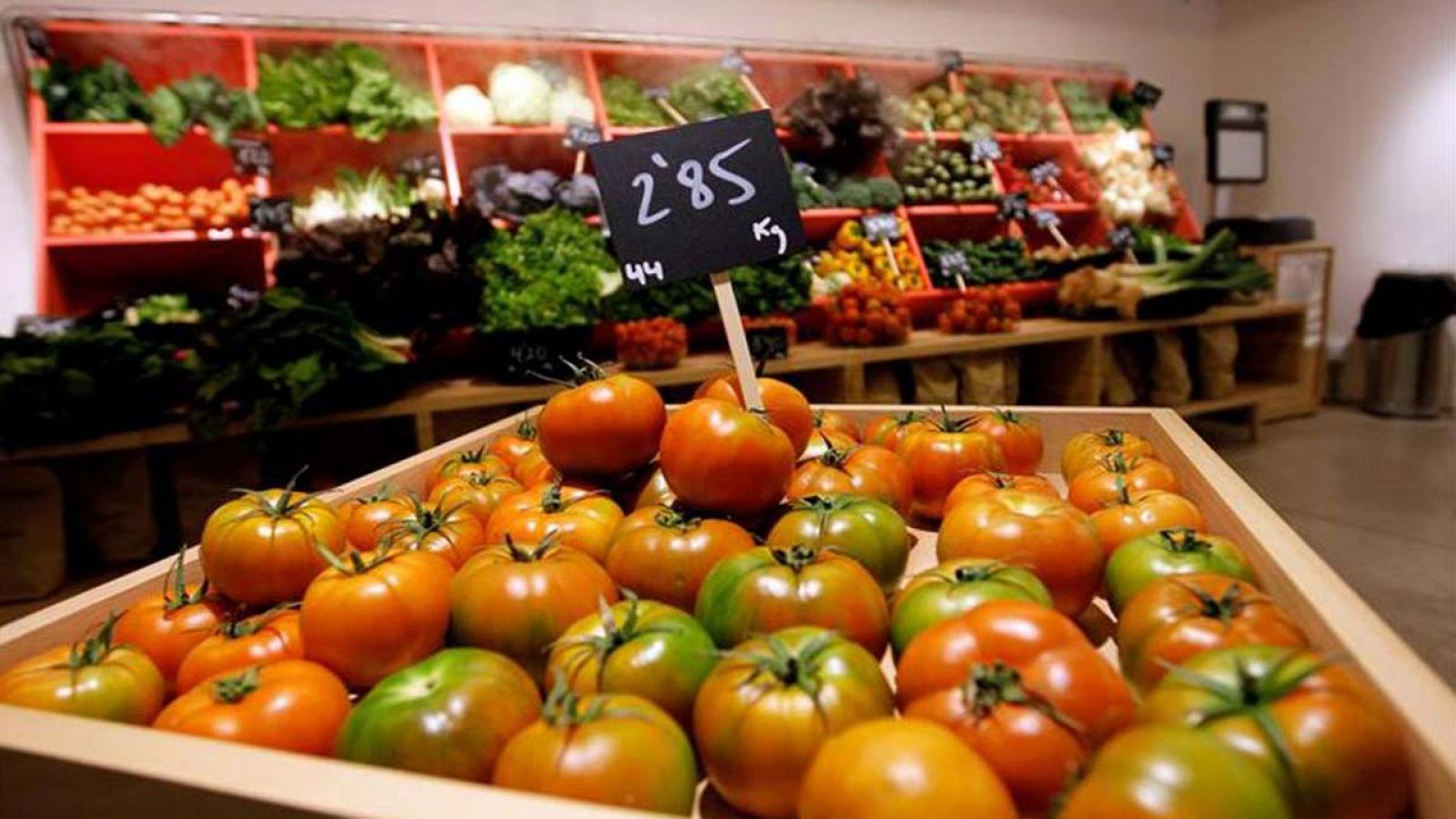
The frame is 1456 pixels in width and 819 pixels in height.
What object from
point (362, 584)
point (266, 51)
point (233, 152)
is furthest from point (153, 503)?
point (362, 584)

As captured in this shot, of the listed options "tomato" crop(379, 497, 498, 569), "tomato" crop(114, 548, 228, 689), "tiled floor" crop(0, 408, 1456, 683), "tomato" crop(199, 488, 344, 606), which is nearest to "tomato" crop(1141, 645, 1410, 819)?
"tomato" crop(379, 497, 498, 569)

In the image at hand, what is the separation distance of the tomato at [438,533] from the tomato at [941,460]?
70 cm

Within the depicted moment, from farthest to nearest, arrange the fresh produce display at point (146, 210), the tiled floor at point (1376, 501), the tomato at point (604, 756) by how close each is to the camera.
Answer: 1. the fresh produce display at point (146, 210)
2. the tiled floor at point (1376, 501)
3. the tomato at point (604, 756)

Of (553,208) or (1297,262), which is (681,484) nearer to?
(553,208)

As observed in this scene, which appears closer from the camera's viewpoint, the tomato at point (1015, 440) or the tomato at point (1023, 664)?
the tomato at point (1023, 664)

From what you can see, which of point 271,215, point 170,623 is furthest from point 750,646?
point 271,215

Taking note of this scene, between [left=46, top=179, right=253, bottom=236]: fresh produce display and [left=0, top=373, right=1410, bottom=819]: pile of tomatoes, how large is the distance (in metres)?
2.85

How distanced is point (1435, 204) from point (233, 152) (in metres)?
7.02

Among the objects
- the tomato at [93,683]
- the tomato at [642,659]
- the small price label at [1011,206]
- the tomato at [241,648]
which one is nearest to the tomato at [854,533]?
the tomato at [642,659]

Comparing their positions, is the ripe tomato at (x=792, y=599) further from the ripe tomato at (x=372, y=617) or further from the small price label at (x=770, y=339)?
the small price label at (x=770, y=339)

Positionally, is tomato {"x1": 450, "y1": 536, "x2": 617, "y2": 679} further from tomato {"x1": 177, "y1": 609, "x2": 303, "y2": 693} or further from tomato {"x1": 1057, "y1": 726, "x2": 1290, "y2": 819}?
tomato {"x1": 1057, "y1": 726, "x2": 1290, "y2": 819}

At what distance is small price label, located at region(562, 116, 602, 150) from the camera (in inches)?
156

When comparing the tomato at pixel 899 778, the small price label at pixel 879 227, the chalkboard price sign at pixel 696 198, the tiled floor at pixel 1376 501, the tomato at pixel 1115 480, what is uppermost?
the small price label at pixel 879 227

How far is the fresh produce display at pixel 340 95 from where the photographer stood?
375 centimetres
